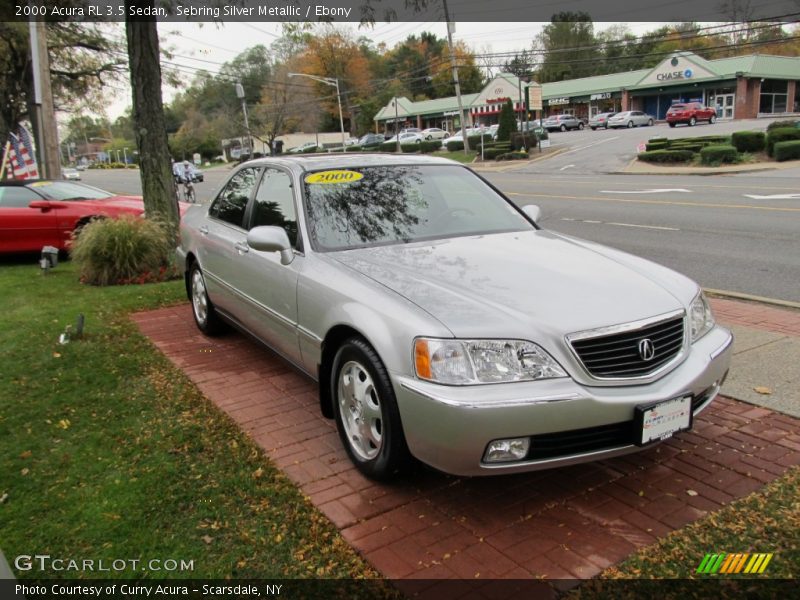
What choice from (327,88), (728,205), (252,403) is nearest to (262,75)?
(327,88)

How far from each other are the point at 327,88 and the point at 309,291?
9215cm

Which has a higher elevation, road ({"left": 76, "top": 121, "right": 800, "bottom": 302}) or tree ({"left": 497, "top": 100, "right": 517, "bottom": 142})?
tree ({"left": 497, "top": 100, "right": 517, "bottom": 142})

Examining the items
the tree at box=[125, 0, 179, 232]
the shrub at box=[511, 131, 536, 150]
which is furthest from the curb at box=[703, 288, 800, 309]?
the shrub at box=[511, 131, 536, 150]

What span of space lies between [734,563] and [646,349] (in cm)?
95

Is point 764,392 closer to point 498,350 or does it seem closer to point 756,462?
point 756,462

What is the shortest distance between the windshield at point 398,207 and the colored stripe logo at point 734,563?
7.76 ft

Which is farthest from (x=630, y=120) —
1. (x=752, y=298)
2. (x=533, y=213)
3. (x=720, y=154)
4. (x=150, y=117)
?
(x=533, y=213)

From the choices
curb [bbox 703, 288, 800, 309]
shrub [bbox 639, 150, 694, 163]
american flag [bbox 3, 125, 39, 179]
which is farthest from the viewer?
shrub [bbox 639, 150, 694, 163]

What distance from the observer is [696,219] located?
12820 mm

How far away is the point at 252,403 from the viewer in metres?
4.62

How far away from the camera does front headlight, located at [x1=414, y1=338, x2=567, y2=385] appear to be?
291 centimetres

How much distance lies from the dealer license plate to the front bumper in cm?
3

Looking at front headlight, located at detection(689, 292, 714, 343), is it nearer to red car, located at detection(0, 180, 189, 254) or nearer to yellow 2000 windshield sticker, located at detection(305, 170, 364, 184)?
yellow 2000 windshield sticker, located at detection(305, 170, 364, 184)

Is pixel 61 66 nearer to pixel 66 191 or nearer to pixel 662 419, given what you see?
pixel 66 191
